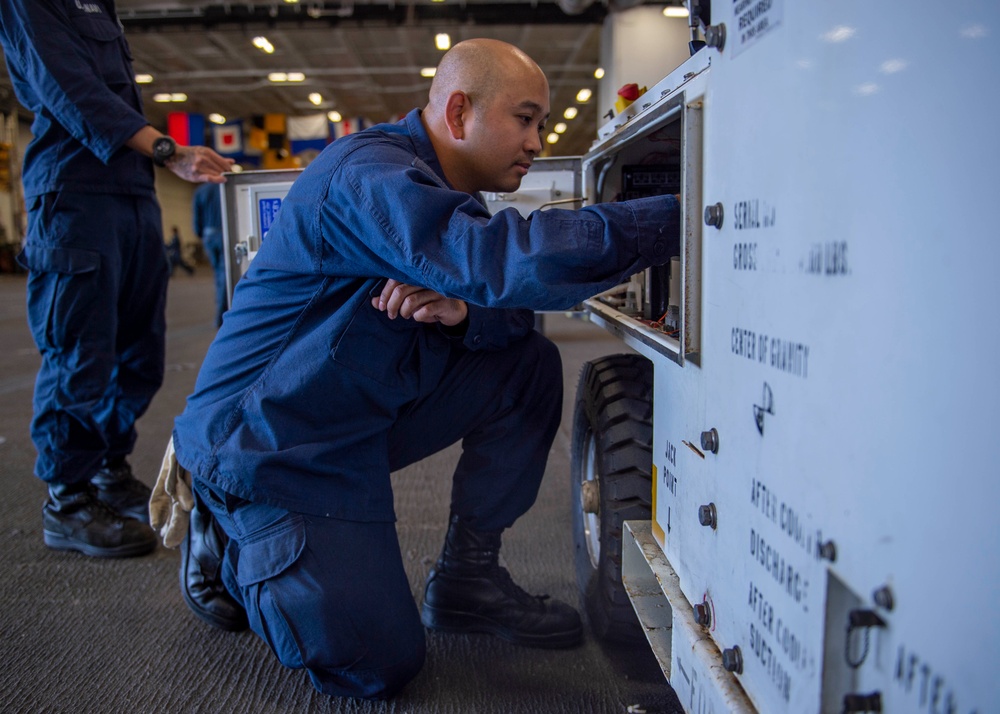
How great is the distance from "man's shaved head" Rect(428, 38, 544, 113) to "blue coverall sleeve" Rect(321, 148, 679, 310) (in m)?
0.33

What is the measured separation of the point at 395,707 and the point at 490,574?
0.41m

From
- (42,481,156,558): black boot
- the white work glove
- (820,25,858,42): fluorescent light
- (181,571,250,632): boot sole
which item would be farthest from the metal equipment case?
(820,25,858,42): fluorescent light

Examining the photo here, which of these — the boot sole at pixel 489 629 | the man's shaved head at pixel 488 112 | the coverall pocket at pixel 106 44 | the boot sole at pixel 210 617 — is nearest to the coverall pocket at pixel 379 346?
the man's shaved head at pixel 488 112

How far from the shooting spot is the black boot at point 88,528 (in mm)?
2326

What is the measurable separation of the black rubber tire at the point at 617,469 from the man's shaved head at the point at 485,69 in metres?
0.68

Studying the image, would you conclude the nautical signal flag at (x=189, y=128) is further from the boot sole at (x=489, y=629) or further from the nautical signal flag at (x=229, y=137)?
Result: the boot sole at (x=489, y=629)

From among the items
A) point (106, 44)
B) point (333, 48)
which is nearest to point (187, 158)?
point (106, 44)

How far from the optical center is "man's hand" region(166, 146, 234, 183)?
91.8 inches

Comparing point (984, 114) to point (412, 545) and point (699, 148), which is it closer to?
point (699, 148)

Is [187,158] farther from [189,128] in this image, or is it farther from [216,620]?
[189,128]

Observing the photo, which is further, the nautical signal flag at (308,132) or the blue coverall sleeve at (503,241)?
the nautical signal flag at (308,132)

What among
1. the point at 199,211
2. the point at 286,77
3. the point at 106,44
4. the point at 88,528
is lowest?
the point at 88,528

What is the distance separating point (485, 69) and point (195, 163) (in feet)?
3.86

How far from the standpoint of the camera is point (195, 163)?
2346mm
